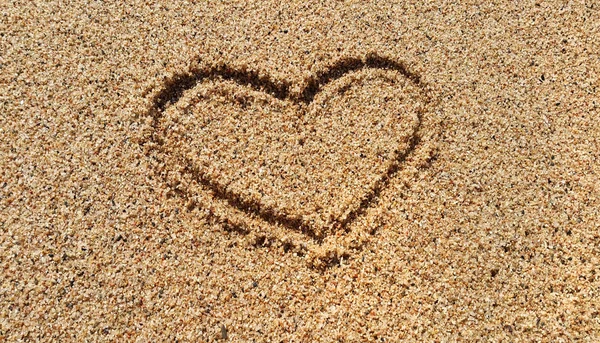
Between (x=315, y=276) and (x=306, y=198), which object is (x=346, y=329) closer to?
Answer: (x=315, y=276)

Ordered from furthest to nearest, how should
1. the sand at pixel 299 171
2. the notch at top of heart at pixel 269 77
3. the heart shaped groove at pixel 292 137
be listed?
the notch at top of heart at pixel 269 77 < the heart shaped groove at pixel 292 137 < the sand at pixel 299 171

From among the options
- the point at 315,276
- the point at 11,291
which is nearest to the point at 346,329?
the point at 315,276

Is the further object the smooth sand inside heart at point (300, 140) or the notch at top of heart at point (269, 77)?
the notch at top of heart at point (269, 77)

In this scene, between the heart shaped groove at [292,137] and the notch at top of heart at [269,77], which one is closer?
the heart shaped groove at [292,137]

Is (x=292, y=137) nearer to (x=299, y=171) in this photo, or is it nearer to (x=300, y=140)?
(x=300, y=140)

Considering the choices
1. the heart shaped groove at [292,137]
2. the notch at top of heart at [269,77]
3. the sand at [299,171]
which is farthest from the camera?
the notch at top of heart at [269,77]
